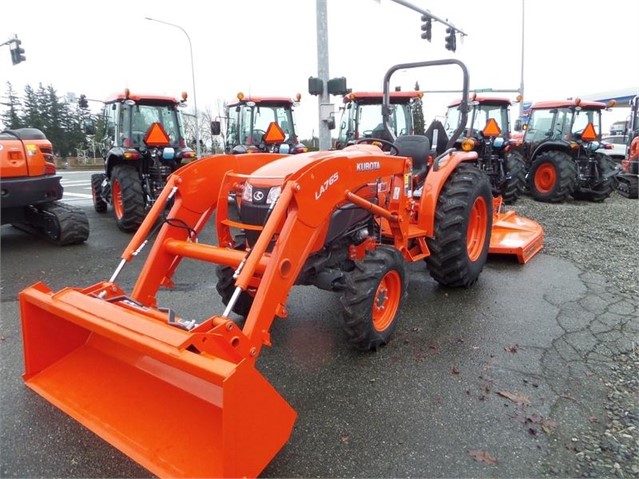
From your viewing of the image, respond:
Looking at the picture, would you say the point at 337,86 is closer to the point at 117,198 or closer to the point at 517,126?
the point at 117,198

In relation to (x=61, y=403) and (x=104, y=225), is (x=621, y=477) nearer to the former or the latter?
(x=61, y=403)

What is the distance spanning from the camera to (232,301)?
2.32 m

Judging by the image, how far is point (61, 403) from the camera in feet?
8.06

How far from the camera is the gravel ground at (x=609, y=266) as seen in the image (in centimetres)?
232

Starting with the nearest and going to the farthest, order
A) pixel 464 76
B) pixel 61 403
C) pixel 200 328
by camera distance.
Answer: pixel 200 328
pixel 61 403
pixel 464 76

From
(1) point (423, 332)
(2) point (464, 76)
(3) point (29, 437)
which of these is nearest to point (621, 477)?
(1) point (423, 332)

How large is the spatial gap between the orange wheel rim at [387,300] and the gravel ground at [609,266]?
4.72 feet

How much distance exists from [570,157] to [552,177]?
2.02ft

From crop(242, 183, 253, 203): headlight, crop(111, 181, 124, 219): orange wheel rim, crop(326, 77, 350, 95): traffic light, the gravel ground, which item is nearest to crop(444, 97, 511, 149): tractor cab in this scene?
the gravel ground

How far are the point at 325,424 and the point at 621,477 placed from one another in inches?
57.9

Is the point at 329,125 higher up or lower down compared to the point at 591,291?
higher up

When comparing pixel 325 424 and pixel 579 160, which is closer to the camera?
pixel 325 424

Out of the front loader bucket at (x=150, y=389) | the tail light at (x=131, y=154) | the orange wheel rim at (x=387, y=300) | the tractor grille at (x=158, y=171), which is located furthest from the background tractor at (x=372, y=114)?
the front loader bucket at (x=150, y=389)

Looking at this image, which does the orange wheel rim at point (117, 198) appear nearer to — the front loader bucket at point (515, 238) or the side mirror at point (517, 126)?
the front loader bucket at point (515, 238)
